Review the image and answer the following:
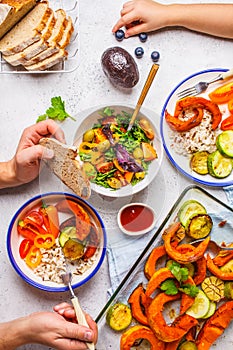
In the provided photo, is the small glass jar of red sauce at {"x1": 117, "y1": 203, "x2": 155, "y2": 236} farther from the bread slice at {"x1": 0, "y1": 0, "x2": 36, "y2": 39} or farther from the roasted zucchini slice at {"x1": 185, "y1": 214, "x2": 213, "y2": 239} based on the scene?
the bread slice at {"x1": 0, "y1": 0, "x2": 36, "y2": 39}

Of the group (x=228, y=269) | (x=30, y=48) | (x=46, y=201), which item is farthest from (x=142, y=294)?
(x=30, y=48)

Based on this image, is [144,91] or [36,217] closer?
[144,91]

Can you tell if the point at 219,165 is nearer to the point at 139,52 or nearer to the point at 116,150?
the point at 116,150

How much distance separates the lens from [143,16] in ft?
8.38

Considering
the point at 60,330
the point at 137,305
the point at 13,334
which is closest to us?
the point at 60,330

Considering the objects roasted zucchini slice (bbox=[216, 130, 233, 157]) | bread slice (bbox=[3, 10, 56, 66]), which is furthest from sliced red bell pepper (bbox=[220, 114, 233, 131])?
bread slice (bbox=[3, 10, 56, 66])

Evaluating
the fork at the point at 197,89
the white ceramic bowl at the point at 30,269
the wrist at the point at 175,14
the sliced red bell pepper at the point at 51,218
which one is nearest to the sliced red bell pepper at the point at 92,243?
the white ceramic bowl at the point at 30,269

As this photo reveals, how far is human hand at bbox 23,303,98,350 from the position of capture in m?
2.21

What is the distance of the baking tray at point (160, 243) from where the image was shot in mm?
2451

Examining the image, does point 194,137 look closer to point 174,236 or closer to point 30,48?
point 174,236

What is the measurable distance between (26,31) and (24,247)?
2.61ft

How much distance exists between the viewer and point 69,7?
260 cm

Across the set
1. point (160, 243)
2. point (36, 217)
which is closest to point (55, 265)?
point (36, 217)

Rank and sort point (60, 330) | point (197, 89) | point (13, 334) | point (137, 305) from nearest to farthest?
point (60, 330)
point (13, 334)
point (137, 305)
point (197, 89)
